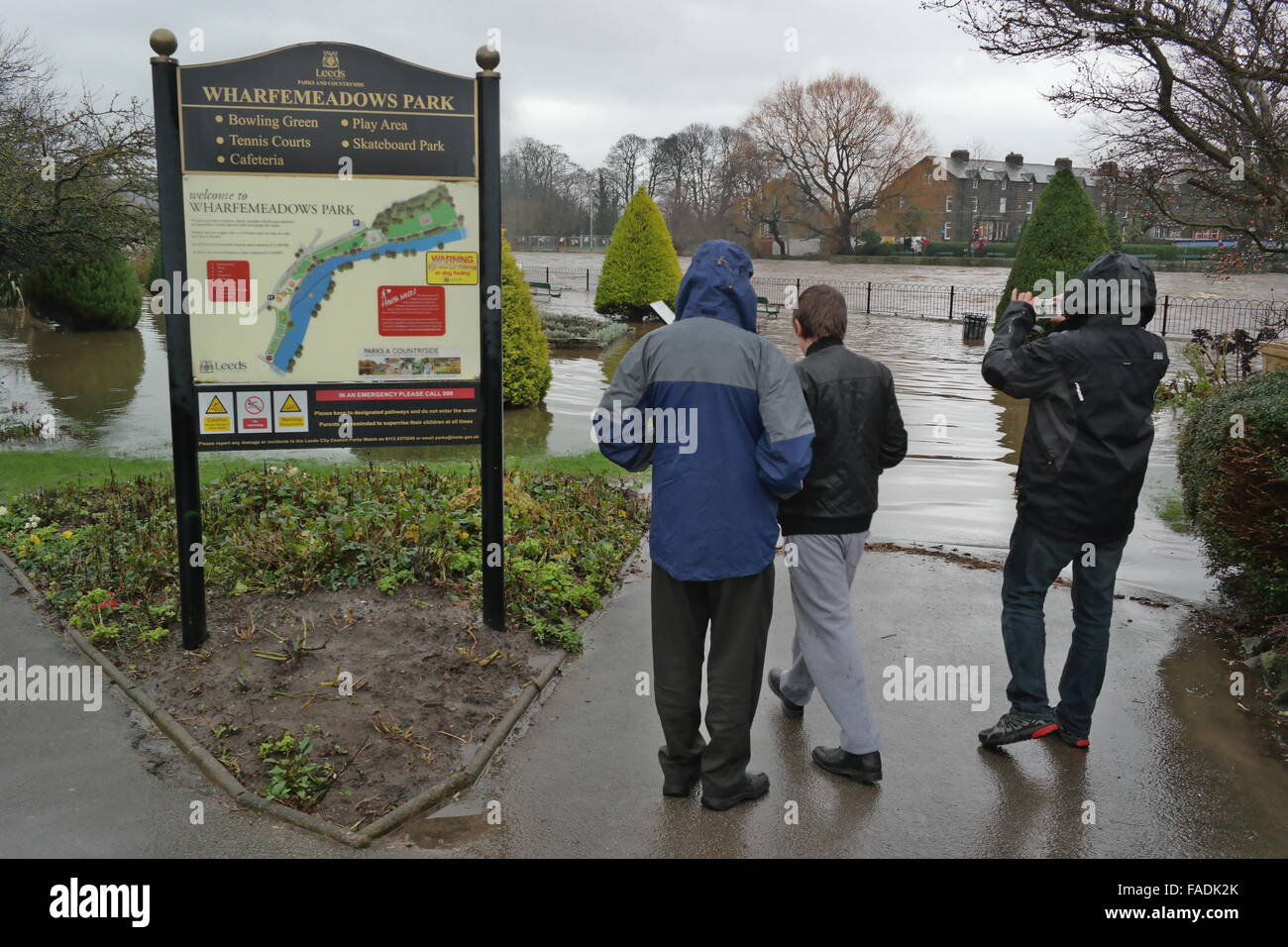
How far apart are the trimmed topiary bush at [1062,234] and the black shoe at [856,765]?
14.8 m

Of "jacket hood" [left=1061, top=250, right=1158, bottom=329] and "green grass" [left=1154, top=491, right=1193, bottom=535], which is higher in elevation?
"jacket hood" [left=1061, top=250, right=1158, bottom=329]

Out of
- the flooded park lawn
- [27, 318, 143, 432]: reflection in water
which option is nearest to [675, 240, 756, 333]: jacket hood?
the flooded park lawn

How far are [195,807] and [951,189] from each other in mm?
91352

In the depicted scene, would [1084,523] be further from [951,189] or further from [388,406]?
[951,189]

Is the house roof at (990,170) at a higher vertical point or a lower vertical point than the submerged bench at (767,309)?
higher

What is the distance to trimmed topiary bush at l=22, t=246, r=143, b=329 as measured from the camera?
21250mm

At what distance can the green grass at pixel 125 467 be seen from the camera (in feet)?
27.5

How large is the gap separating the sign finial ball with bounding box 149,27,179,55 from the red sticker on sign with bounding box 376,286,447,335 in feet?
4.43

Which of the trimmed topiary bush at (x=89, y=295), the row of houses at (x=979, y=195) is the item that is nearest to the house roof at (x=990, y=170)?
the row of houses at (x=979, y=195)

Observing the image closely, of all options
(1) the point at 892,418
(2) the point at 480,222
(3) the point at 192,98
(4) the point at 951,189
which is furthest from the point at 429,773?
(4) the point at 951,189

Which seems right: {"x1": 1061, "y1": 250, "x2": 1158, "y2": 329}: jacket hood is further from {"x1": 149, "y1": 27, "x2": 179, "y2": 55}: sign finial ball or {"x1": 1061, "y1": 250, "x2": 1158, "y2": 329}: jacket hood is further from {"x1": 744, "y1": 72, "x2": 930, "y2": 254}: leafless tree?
{"x1": 744, "y1": 72, "x2": 930, "y2": 254}: leafless tree

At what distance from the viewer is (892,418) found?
4.05 metres

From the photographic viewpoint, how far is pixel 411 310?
5.16 meters

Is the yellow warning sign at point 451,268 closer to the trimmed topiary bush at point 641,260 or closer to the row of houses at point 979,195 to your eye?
the trimmed topiary bush at point 641,260
